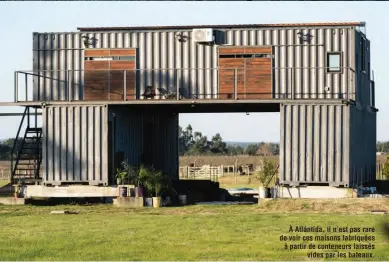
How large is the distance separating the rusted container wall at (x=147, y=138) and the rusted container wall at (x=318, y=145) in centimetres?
642

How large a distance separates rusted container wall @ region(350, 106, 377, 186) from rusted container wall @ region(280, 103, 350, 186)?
64 centimetres

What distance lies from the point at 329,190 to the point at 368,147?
7.14 m

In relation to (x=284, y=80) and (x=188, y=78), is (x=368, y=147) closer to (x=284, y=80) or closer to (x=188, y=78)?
(x=284, y=80)

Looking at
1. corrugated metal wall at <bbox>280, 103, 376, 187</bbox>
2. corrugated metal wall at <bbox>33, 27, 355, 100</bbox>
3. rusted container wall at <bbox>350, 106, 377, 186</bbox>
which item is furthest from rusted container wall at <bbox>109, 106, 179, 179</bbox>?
rusted container wall at <bbox>350, 106, 377, 186</bbox>

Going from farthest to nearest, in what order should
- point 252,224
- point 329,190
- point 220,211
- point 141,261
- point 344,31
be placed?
point 344,31, point 329,190, point 220,211, point 252,224, point 141,261

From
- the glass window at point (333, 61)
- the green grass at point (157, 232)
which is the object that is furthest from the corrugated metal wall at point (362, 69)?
the green grass at point (157, 232)

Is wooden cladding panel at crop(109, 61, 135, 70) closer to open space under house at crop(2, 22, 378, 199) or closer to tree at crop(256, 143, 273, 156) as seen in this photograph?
open space under house at crop(2, 22, 378, 199)

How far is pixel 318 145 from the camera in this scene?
94.7 ft

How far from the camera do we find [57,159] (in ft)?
99.4

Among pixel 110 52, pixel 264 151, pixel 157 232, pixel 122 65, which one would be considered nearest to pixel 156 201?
pixel 122 65

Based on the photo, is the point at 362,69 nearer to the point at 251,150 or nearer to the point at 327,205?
the point at 327,205

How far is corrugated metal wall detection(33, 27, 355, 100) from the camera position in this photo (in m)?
30.8

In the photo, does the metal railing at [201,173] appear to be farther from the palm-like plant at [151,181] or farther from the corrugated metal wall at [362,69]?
the palm-like plant at [151,181]

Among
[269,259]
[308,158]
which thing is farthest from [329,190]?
[269,259]
